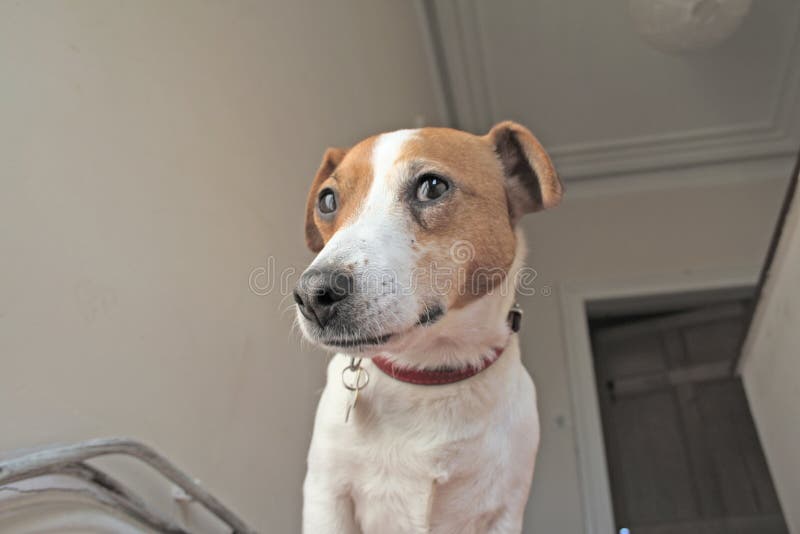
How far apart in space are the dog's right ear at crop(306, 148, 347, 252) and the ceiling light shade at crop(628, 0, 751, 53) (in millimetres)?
1279

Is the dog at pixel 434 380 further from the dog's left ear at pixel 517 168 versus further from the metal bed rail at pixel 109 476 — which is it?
the metal bed rail at pixel 109 476

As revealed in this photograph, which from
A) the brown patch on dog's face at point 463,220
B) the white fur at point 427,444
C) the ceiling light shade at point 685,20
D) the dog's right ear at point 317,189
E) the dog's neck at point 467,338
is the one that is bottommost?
the white fur at point 427,444

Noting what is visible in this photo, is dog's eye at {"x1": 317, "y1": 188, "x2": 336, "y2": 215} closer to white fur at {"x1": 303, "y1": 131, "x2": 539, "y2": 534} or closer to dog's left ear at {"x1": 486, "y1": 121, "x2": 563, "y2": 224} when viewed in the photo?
white fur at {"x1": 303, "y1": 131, "x2": 539, "y2": 534}

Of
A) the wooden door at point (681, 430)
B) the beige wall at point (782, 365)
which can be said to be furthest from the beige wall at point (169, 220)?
the wooden door at point (681, 430)

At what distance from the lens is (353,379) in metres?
0.97

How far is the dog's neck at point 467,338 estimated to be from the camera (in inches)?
36.1

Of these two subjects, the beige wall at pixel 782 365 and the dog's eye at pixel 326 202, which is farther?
the beige wall at pixel 782 365

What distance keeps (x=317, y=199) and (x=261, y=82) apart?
524 millimetres

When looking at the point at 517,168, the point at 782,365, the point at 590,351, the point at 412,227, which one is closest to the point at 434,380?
the point at 412,227

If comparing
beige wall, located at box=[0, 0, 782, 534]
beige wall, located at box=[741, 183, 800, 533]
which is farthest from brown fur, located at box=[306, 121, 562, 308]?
beige wall, located at box=[741, 183, 800, 533]

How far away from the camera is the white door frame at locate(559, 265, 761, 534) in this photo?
2293 mm

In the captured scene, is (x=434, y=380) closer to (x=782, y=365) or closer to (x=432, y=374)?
(x=432, y=374)

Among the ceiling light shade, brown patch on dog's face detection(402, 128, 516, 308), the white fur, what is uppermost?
the ceiling light shade

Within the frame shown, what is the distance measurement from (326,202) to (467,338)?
0.30 metres
